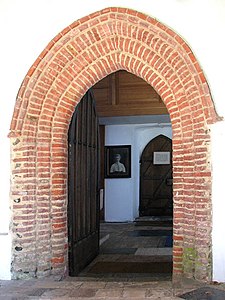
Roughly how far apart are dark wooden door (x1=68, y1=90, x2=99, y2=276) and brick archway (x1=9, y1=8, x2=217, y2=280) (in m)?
0.48

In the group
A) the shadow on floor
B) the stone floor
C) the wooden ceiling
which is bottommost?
the shadow on floor

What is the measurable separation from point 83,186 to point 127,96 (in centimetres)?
358

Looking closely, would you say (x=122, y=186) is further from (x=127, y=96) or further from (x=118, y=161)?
(x=127, y=96)

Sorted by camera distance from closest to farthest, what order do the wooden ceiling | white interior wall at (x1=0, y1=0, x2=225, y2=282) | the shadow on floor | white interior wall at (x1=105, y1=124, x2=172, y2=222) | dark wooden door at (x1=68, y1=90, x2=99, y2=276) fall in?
white interior wall at (x1=0, y1=0, x2=225, y2=282) < dark wooden door at (x1=68, y1=90, x2=99, y2=276) < the shadow on floor < the wooden ceiling < white interior wall at (x1=105, y1=124, x2=172, y2=222)

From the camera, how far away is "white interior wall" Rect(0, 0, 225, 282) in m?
4.95

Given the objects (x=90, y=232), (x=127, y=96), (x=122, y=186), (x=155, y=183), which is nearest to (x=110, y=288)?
(x=90, y=232)

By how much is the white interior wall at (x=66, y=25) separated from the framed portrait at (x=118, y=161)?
289 inches

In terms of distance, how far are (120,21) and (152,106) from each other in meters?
4.73

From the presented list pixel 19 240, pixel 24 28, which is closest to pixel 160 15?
pixel 24 28

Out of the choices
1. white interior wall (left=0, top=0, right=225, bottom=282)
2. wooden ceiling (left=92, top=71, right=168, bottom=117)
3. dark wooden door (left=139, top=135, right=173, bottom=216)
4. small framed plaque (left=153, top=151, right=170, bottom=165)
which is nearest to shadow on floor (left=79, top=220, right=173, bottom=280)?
dark wooden door (left=139, top=135, right=173, bottom=216)

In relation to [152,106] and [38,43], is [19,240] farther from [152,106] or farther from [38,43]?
[152,106]

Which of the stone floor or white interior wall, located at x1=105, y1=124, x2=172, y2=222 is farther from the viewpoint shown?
white interior wall, located at x1=105, y1=124, x2=172, y2=222

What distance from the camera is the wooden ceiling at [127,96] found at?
9.85 m

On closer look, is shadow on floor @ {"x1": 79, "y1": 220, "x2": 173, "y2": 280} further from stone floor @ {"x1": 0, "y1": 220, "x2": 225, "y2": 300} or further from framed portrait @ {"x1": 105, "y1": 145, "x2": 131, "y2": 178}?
framed portrait @ {"x1": 105, "y1": 145, "x2": 131, "y2": 178}
